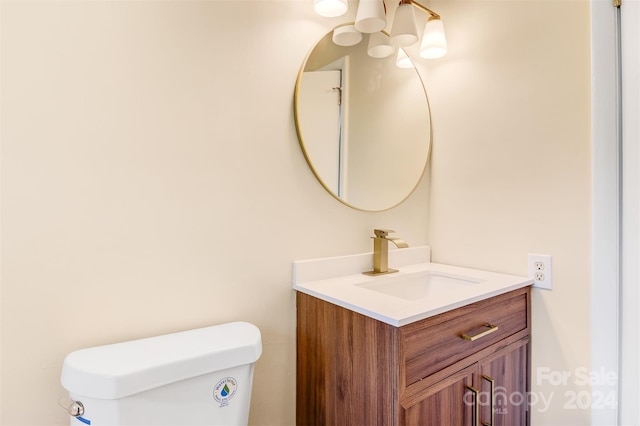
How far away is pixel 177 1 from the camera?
944 millimetres

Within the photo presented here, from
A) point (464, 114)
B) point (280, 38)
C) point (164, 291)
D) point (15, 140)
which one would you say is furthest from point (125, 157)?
point (464, 114)

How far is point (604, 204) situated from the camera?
1055 millimetres

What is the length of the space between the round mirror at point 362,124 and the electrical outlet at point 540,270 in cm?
55

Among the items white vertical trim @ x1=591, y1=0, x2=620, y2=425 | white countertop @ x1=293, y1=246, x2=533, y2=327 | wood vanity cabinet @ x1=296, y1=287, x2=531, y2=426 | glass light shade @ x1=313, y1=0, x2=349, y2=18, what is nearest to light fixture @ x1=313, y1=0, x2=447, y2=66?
glass light shade @ x1=313, y1=0, x2=349, y2=18

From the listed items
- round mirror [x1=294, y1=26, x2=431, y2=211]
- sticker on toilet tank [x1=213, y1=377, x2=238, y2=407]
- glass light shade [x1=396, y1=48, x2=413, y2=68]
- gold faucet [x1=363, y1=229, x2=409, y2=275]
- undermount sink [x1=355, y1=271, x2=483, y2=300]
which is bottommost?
sticker on toilet tank [x1=213, y1=377, x2=238, y2=407]

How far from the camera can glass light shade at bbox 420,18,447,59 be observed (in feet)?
4.60

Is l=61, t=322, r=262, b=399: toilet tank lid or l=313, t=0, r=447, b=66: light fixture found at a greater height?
l=313, t=0, r=447, b=66: light fixture

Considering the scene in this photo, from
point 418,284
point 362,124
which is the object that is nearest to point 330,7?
point 362,124

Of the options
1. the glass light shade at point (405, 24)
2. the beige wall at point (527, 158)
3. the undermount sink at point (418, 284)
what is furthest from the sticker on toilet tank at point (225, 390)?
the glass light shade at point (405, 24)

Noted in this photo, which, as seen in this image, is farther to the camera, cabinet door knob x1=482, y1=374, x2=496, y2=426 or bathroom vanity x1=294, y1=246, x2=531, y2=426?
cabinet door knob x1=482, y1=374, x2=496, y2=426

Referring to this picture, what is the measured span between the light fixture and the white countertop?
0.85 metres

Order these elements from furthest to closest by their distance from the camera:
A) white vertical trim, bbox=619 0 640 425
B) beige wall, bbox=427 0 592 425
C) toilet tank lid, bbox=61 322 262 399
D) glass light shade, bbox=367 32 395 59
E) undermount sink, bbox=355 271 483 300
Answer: glass light shade, bbox=367 32 395 59
undermount sink, bbox=355 271 483 300
beige wall, bbox=427 0 592 425
white vertical trim, bbox=619 0 640 425
toilet tank lid, bbox=61 322 262 399

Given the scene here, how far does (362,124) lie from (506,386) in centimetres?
107

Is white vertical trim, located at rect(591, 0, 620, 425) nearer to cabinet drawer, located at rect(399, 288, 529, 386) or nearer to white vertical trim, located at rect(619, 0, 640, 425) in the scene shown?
white vertical trim, located at rect(619, 0, 640, 425)
